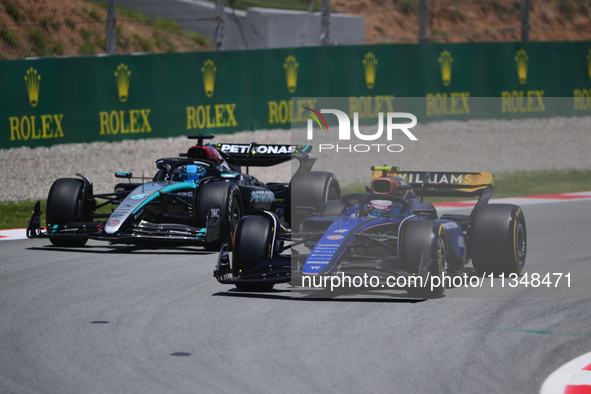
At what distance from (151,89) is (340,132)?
510 cm

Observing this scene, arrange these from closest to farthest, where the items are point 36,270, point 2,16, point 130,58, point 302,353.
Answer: point 302,353, point 36,270, point 130,58, point 2,16

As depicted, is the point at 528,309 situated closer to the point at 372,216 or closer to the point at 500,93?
the point at 372,216

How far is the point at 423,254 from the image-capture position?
737 centimetres

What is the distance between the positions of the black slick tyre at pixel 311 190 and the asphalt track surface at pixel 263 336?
214cm

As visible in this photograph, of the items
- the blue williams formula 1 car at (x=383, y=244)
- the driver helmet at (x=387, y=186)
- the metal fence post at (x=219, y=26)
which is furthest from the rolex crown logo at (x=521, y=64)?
the driver helmet at (x=387, y=186)

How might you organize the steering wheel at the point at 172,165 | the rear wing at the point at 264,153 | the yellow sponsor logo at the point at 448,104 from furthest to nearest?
the yellow sponsor logo at the point at 448,104
the rear wing at the point at 264,153
the steering wheel at the point at 172,165

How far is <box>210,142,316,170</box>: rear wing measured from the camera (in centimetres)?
1233

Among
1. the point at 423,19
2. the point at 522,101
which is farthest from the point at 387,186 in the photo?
the point at 522,101

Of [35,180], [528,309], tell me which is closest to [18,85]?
[35,180]

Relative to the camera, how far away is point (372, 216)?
8250 millimetres

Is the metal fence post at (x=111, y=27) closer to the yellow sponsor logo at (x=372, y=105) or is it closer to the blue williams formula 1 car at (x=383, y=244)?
the yellow sponsor logo at (x=372, y=105)

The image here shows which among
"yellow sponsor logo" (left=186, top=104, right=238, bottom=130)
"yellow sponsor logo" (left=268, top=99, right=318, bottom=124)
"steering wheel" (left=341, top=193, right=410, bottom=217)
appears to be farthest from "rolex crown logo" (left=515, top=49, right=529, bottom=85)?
"steering wheel" (left=341, top=193, right=410, bottom=217)

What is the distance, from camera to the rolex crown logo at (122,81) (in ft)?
57.5

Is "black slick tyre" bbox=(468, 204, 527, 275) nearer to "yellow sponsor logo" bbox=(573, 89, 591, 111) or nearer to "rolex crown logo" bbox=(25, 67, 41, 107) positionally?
"rolex crown logo" bbox=(25, 67, 41, 107)
